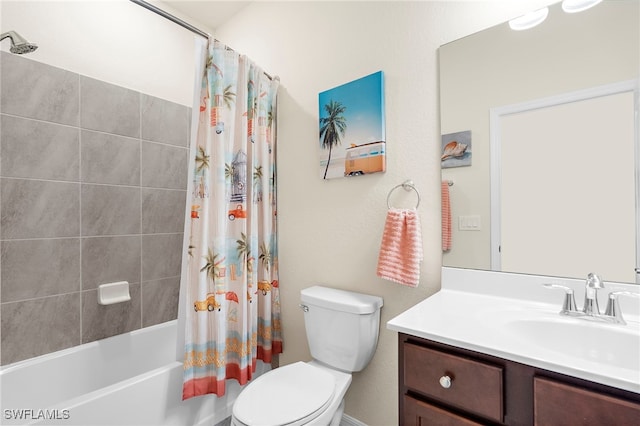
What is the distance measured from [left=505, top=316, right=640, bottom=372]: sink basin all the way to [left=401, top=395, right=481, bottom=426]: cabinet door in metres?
0.34

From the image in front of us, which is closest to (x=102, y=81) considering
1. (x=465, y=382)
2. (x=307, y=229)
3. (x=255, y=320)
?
(x=307, y=229)

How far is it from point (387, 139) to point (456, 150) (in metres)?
0.34

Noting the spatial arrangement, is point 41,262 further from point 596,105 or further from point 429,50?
point 596,105

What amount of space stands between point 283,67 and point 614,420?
7.06 feet

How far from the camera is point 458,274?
4.28 feet

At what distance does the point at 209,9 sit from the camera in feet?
7.45

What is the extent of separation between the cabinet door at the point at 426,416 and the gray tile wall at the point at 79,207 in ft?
6.10

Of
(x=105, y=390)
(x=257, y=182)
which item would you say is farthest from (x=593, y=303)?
(x=105, y=390)

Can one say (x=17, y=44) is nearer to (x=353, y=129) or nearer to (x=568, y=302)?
(x=353, y=129)

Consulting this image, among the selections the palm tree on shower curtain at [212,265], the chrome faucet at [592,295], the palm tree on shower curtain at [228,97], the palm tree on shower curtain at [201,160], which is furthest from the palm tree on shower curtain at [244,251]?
the chrome faucet at [592,295]

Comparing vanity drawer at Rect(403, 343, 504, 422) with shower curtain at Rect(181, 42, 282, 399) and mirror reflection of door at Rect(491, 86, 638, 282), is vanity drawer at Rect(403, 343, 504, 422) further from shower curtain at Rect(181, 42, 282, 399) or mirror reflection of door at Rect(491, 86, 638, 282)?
shower curtain at Rect(181, 42, 282, 399)

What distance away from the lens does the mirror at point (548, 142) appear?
1.00 metres

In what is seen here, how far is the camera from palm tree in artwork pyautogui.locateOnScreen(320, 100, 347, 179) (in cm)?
167

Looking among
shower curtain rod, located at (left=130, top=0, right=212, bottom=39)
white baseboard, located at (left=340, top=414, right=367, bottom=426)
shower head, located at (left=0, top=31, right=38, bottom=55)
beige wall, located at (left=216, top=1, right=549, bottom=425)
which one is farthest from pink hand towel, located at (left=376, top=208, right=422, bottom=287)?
shower head, located at (left=0, top=31, right=38, bottom=55)
